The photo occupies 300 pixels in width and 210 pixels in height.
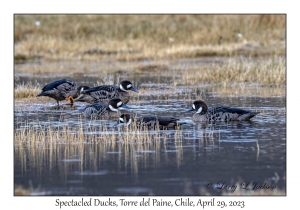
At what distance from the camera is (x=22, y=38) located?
1416 inches

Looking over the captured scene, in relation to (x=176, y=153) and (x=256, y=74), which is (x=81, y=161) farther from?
(x=256, y=74)

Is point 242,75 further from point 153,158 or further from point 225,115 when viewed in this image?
point 153,158

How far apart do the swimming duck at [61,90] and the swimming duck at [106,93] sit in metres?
0.51

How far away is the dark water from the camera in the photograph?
9.16 metres

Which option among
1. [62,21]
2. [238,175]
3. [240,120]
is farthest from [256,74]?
[62,21]

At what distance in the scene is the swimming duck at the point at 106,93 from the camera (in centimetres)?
1733

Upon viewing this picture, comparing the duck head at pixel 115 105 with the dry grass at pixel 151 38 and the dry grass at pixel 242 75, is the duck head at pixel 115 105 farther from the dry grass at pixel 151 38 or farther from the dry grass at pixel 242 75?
the dry grass at pixel 151 38

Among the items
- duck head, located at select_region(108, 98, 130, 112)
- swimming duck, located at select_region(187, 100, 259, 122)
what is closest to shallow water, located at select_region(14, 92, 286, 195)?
swimming duck, located at select_region(187, 100, 259, 122)

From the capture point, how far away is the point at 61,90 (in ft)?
57.8

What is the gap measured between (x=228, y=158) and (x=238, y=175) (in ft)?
3.62

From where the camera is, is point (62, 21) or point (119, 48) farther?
point (62, 21)

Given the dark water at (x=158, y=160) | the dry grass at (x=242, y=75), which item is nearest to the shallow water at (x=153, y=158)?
the dark water at (x=158, y=160)

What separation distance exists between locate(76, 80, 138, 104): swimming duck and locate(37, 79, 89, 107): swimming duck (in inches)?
19.9
